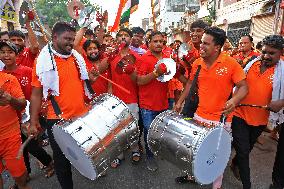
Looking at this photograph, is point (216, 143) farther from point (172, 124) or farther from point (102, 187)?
point (102, 187)

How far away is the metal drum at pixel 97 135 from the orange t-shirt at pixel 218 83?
3.05 ft

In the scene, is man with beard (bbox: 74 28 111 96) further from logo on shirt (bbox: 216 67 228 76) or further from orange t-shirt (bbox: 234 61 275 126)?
orange t-shirt (bbox: 234 61 275 126)

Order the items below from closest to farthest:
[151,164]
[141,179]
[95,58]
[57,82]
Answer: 1. [57,82]
2. [141,179]
3. [151,164]
4. [95,58]

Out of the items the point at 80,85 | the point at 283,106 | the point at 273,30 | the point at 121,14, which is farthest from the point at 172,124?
the point at 273,30

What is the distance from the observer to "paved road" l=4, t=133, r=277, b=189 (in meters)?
3.97

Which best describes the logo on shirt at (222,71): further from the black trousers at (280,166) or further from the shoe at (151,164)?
the shoe at (151,164)

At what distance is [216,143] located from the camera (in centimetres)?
304

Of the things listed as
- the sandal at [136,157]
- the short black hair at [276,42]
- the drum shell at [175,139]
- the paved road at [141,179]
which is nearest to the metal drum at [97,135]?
the drum shell at [175,139]

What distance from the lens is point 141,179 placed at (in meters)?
4.15

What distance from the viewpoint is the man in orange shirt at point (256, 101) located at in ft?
11.5

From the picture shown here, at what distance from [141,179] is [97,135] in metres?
1.61

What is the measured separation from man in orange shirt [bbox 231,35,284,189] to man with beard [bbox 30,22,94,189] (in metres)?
1.99

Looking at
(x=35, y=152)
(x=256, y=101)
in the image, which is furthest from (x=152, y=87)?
(x=35, y=152)

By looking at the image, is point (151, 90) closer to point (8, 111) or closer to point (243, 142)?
point (243, 142)
